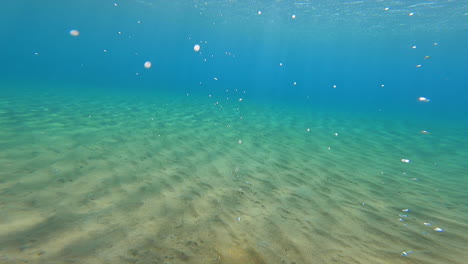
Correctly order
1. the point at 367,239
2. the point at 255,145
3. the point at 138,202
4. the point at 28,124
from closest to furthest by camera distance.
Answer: the point at 367,239
the point at 138,202
the point at 28,124
the point at 255,145

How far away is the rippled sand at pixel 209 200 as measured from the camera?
117 inches

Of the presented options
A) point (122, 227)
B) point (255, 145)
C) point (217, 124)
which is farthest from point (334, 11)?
point (122, 227)

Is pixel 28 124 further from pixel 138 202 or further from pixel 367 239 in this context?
pixel 367 239

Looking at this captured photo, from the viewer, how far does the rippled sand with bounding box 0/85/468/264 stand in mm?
2971

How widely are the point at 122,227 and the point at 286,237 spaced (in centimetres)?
229

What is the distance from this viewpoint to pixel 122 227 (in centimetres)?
324

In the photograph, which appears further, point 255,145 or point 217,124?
point 217,124

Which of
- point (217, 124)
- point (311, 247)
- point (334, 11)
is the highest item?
point (334, 11)

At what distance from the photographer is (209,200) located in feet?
14.3

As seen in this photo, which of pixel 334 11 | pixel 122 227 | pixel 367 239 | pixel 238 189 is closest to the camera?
pixel 122 227

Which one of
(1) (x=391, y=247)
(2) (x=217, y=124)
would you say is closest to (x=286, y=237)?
(1) (x=391, y=247)

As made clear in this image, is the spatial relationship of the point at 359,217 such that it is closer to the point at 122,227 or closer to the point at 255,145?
the point at 122,227

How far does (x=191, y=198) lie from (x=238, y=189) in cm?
109

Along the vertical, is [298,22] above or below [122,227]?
above
